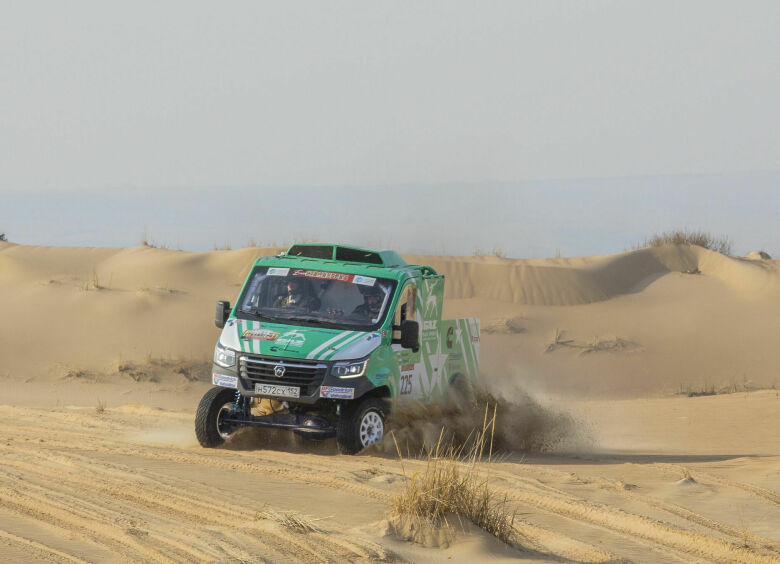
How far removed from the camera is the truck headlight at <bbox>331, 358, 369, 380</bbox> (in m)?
12.2

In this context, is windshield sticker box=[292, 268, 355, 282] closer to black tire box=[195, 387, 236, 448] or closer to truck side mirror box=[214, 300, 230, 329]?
truck side mirror box=[214, 300, 230, 329]

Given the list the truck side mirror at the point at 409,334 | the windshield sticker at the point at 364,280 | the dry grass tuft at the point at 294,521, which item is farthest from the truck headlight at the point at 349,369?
the dry grass tuft at the point at 294,521

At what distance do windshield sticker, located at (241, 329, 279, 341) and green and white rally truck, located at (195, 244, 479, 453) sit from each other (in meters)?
0.01

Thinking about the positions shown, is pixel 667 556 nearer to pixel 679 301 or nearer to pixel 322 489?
pixel 322 489

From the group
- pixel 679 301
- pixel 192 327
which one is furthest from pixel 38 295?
pixel 679 301

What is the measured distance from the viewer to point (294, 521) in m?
8.18

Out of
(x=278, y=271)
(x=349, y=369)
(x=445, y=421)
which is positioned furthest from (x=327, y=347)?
(x=445, y=421)

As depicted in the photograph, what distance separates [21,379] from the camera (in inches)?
955

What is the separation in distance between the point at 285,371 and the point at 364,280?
162cm

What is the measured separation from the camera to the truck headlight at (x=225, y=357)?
12562 mm

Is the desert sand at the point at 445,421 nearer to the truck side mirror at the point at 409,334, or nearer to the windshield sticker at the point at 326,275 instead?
the truck side mirror at the point at 409,334

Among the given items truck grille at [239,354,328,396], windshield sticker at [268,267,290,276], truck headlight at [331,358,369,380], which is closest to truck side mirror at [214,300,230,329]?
windshield sticker at [268,267,290,276]

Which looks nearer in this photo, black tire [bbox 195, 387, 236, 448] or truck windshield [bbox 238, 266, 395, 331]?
black tire [bbox 195, 387, 236, 448]

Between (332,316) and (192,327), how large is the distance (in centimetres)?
1585
